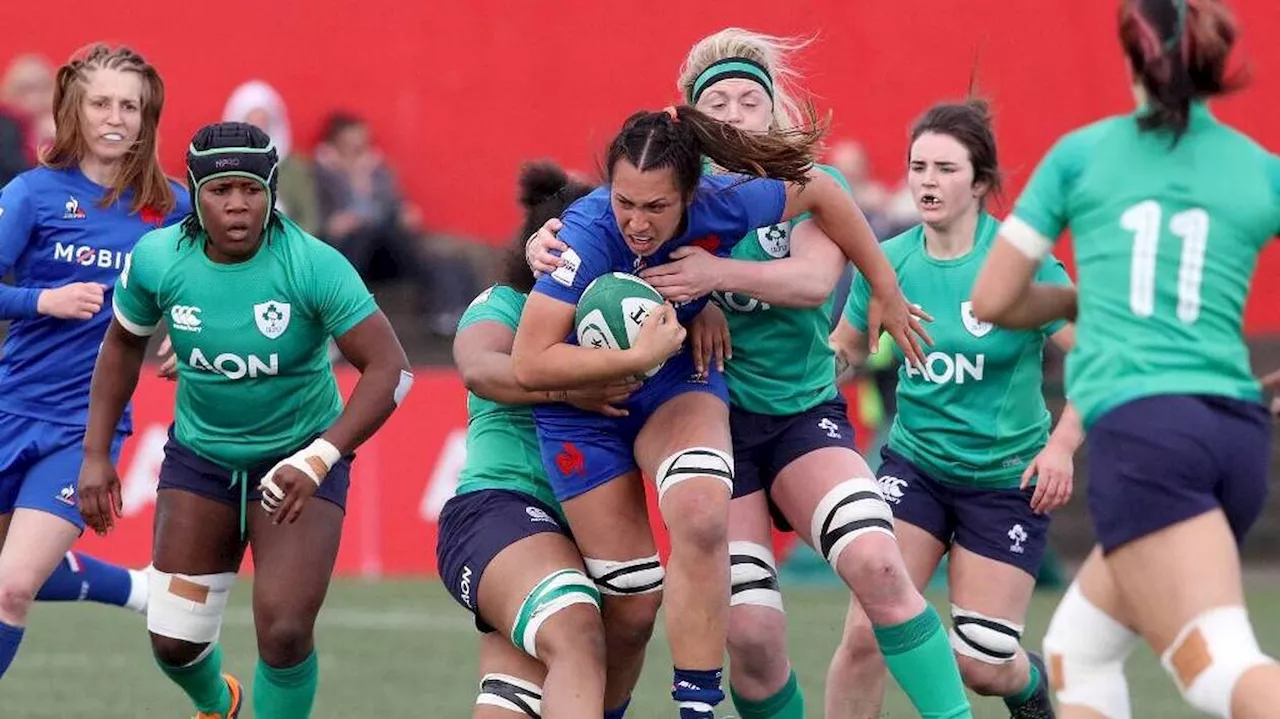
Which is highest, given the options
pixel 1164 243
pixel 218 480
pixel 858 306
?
pixel 1164 243

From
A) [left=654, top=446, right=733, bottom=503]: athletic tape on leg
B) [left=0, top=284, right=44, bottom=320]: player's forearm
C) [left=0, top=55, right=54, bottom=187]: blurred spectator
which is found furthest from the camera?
[left=0, top=55, right=54, bottom=187]: blurred spectator

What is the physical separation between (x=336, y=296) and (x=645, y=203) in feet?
4.00

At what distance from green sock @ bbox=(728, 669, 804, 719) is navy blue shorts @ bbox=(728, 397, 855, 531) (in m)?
0.60

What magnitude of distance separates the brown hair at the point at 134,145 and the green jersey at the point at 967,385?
93.5 inches

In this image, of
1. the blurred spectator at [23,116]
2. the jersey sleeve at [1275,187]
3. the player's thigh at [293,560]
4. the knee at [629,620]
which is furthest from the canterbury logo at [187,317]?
the blurred spectator at [23,116]

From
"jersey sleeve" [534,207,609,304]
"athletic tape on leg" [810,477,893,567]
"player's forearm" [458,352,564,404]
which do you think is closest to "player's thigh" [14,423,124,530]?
"player's forearm" [458,352,564,404]

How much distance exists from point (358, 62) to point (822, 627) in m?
7.07

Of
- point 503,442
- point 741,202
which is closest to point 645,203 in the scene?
point 741,202

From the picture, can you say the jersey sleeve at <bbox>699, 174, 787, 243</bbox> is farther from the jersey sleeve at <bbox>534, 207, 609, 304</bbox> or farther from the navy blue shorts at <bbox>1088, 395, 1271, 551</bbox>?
the navy blue shorts at <bbox>1088, 395, 1271, 551</bbox>

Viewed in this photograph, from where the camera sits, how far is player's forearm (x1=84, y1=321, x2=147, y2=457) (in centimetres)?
659

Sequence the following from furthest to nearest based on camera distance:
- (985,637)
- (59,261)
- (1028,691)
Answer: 1. (59,261)
2. (1028,691)
3. (985,637)

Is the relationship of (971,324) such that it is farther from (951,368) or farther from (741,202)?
(741,202)

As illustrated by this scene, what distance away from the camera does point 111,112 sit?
23.4ft

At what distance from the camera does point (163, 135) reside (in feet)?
53.4
